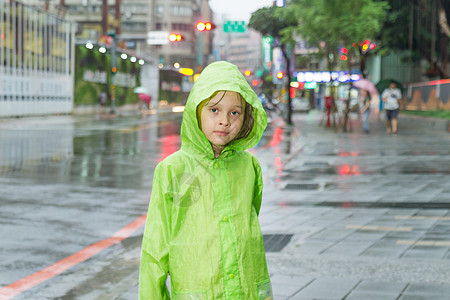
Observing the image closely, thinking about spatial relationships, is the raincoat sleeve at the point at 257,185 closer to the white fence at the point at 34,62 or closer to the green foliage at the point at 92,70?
the white fence at the point at 34,62

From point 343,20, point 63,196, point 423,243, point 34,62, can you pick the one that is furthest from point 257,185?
point 34,62

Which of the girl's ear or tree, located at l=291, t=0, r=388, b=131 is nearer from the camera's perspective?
the girl's ear

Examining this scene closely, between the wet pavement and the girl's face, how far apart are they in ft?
7.86

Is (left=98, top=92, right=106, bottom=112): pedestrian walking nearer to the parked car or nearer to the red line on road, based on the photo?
the parked car

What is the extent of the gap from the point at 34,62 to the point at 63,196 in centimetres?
3590

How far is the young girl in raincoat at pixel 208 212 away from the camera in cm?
255

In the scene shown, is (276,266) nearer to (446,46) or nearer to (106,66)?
(446,46)

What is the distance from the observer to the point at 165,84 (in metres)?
89.6

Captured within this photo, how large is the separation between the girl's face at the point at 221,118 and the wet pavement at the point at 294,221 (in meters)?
2.40

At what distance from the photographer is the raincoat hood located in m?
2.53

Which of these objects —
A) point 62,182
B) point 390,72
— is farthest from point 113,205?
point 390,72

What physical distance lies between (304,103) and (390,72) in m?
10.2

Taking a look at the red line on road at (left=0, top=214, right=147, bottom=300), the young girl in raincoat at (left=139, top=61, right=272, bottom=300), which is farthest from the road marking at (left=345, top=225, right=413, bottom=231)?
the young girl in raincoat at (left=139, top=61, right=272, bottom=300)

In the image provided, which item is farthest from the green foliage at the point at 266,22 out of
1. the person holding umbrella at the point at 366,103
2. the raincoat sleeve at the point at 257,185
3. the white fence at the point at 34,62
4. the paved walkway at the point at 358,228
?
the raincoat sleeve at the point at 257,185
